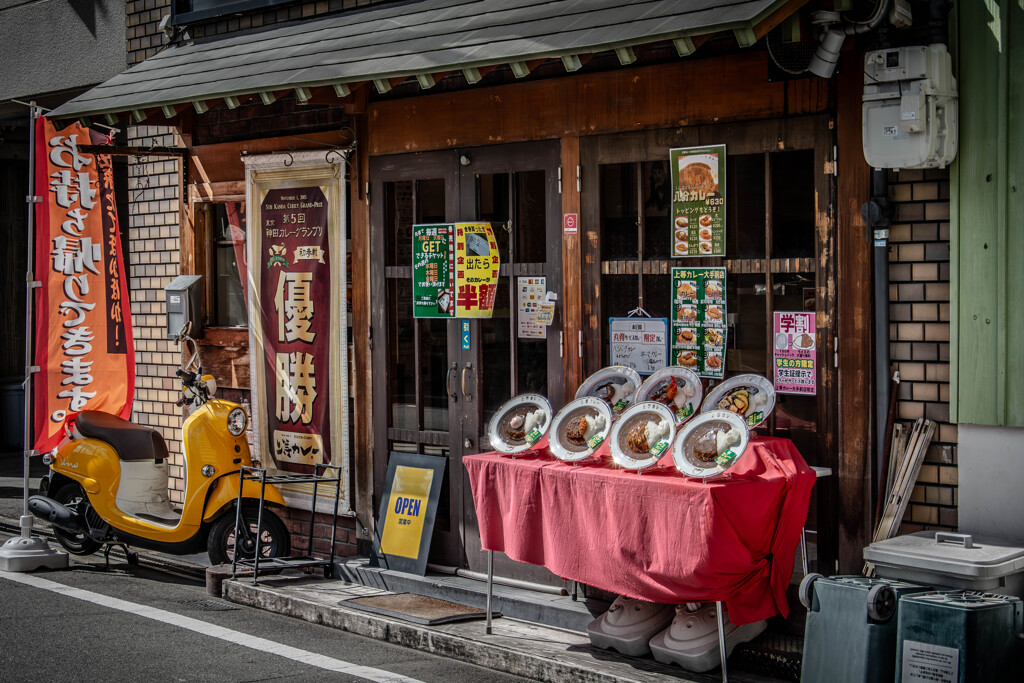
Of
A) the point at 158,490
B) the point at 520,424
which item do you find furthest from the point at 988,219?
the point at 158,490

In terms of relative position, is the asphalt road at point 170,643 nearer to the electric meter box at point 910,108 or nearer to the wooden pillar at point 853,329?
the wooden pillar at point 853,329

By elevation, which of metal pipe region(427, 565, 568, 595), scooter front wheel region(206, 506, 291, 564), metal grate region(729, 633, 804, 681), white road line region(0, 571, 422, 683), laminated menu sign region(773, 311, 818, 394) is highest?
laminated menu sign region(773, 311, 818, 394)

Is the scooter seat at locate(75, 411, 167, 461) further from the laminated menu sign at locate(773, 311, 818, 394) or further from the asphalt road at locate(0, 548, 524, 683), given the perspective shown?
the laminated menu sign at locate(773, 311, 818, 394)

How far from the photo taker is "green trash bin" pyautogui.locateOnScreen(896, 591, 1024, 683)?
15.9ft

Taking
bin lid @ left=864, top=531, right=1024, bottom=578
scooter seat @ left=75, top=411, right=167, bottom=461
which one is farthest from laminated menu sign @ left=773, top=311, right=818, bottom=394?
scooter seat @ left=75, top=411, right=167, bottom=461

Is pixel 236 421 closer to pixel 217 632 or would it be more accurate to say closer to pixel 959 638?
pixel 217 632

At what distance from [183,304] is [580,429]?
15.5 ft

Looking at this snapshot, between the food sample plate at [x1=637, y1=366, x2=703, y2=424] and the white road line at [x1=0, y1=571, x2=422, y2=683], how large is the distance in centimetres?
212

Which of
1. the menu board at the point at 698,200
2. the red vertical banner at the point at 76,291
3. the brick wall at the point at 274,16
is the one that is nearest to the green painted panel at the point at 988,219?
the menu board at the point at 698,200

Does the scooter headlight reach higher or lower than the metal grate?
higher

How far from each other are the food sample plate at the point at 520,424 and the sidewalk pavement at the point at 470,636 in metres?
1.15

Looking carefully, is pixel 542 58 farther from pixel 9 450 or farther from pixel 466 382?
pixel 9 450

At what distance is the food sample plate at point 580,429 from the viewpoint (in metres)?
6.61

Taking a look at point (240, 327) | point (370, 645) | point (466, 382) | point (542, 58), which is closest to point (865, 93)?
point (542, 58)
